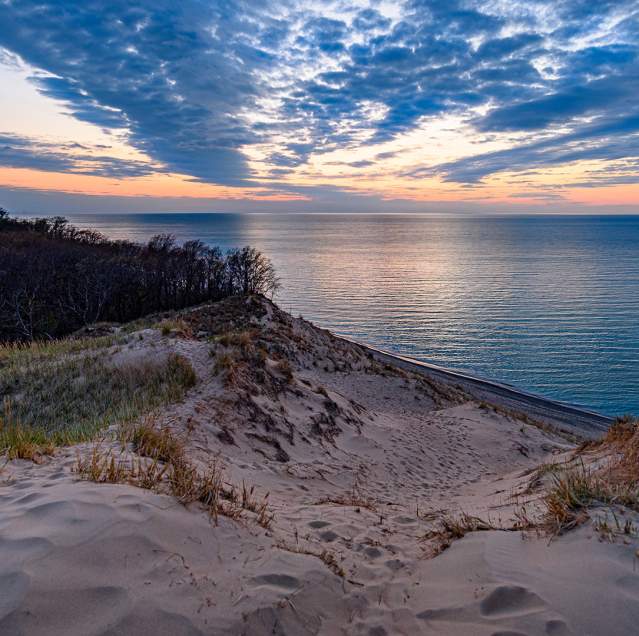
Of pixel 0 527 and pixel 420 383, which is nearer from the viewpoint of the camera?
pixel 0 527

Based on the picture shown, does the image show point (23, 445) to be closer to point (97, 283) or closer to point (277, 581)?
point (277, 581)

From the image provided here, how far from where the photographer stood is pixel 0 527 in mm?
4047

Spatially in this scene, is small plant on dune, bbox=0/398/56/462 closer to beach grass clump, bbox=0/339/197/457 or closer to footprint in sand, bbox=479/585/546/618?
beach grass clump, bbox=0/339/197/457

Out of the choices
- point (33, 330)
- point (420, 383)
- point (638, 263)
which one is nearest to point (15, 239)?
point (33, 330)

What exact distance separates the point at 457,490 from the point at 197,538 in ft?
26.2

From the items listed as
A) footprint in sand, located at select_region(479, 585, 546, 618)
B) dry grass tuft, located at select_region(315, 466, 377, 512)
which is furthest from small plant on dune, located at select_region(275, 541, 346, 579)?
dry grass tuft, located at select_region(315, 466, 377, 512)

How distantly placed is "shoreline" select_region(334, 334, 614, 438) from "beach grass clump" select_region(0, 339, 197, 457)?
773 inches

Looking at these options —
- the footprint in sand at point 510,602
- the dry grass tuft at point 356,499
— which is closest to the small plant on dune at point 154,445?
the dry grass tuft at point 356,499

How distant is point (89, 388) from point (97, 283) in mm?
30833

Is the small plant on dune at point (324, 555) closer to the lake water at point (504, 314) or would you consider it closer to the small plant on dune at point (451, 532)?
the small plant on dune at point (451, 532)

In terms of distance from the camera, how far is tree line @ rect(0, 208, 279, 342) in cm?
3772

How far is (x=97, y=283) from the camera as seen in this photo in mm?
40625

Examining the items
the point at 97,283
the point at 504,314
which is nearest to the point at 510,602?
the point at 97,283

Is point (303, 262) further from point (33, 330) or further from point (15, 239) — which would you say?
point (33, 330)
